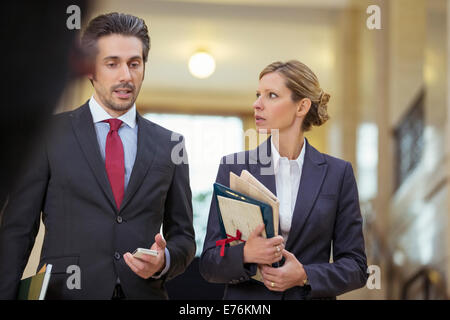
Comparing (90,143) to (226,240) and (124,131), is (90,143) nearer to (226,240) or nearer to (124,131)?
(124,131)

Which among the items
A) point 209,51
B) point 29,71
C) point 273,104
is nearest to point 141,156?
point 273,104

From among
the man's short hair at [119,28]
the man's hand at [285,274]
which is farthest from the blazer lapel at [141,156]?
the man's hand at [285,274]

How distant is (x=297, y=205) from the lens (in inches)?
76.0

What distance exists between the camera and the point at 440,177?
8766mm

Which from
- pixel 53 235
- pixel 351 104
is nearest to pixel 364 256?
pixel 53 235

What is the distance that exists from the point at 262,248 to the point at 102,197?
53 cm

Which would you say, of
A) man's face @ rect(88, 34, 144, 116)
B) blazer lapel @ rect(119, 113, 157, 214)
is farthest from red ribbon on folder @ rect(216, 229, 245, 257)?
man's face @ rect(88, 34, 144, 116)

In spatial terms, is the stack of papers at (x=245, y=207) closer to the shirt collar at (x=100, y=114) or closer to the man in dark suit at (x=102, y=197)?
the man in dark suit at (x=102, y=197)

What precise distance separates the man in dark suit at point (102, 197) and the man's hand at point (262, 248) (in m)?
0.27

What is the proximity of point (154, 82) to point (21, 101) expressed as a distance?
5.56 ft

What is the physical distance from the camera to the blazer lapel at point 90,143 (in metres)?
1.87

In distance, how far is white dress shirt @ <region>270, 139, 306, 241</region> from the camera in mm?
1946

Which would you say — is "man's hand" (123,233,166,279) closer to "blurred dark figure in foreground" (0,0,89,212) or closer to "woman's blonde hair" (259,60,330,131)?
"woman's blonde hair" (259,60,330,131)
